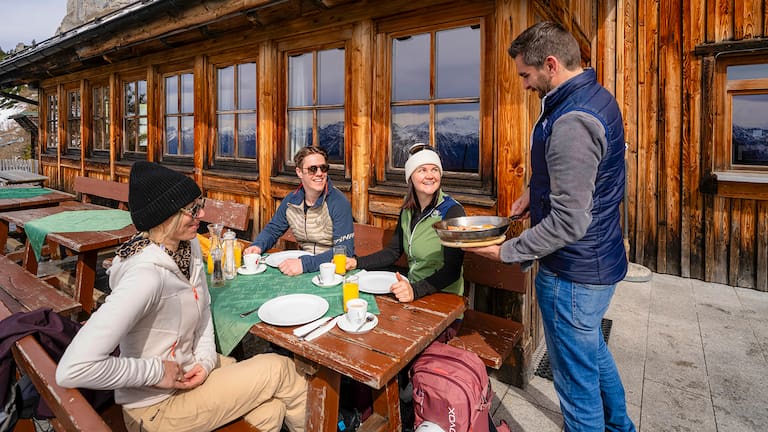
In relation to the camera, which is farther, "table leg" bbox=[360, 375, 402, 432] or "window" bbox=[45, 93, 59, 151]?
"window" bbox=[45, 93, 59, 151]

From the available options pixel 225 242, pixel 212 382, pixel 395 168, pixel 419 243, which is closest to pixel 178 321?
pixel 212 382

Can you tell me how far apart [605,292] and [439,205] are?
3.42ft

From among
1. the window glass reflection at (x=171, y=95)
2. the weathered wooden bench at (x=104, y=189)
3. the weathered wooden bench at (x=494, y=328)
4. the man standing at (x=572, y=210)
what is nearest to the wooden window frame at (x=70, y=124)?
the weathered wooden bench at (x=104, y=189)

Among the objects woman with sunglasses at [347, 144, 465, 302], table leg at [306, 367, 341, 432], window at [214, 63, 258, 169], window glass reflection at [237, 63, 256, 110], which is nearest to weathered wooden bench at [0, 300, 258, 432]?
table leg at [306, 367, 341, 432]

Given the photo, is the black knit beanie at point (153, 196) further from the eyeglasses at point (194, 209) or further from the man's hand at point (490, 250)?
the man's hand at point (490, 250)

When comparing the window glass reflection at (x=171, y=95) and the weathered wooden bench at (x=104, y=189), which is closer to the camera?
the window glass reflection at (x=171, y=95)

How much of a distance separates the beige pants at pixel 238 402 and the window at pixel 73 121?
9388mm

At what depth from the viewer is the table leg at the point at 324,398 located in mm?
1836

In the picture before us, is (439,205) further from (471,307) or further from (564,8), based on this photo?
(564,8)

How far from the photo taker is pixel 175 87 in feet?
20.7

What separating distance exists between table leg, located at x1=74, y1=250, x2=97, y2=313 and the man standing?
3.84 metres

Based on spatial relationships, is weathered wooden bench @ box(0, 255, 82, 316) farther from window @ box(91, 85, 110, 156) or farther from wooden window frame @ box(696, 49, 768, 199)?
wooden window frame @ box(696, 49, 768, 199)

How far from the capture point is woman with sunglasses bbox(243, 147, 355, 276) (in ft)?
10.1

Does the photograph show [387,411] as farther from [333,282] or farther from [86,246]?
[86,246]
